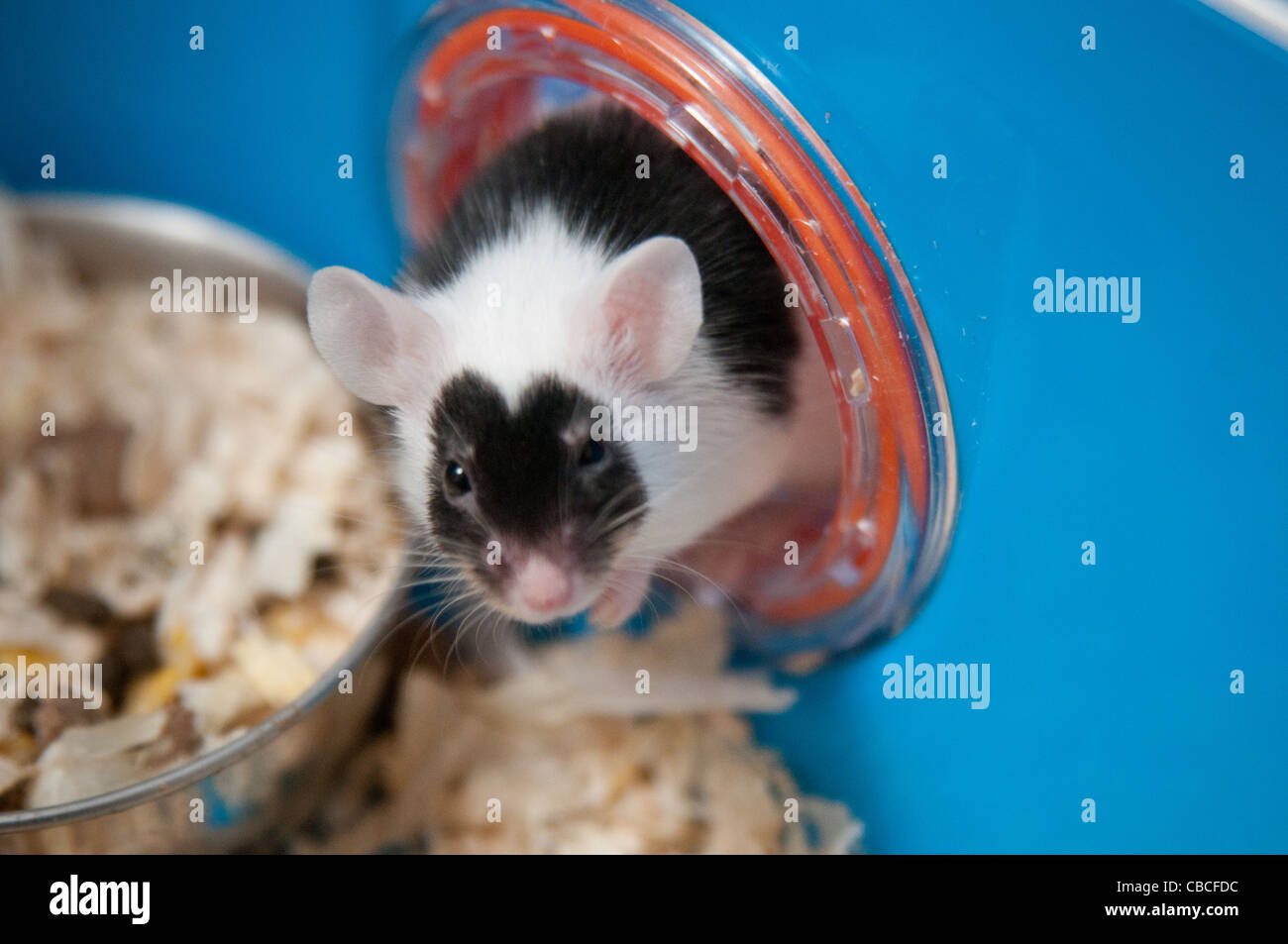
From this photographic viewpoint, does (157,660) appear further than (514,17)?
Yes

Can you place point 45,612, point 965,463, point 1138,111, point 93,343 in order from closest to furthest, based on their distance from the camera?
point 1138,111
point 965,463
point 45,612
point 93,343

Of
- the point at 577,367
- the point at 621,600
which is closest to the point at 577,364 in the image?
the point at 577,367

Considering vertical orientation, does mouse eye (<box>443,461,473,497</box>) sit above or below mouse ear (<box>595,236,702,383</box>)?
below

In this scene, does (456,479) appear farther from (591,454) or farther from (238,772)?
(238,772)

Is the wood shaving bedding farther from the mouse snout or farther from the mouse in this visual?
the mouse snout

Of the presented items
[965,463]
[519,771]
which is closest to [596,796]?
[519,771]

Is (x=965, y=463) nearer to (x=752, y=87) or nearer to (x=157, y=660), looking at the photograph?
(x=752, y=87)

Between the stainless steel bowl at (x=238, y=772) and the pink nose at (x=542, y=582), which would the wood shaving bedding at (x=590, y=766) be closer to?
the stainless steel bowl at (x=238, y=772)

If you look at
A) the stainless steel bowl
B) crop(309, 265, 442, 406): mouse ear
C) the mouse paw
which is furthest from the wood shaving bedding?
crop(309, 265, 442, 406): mouse ear
